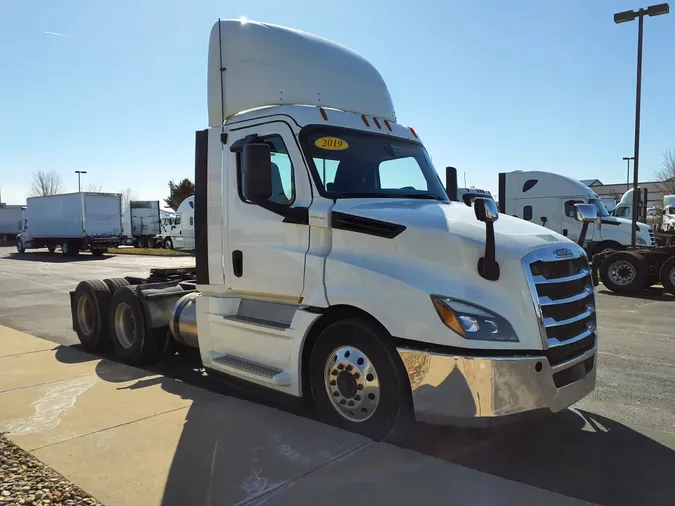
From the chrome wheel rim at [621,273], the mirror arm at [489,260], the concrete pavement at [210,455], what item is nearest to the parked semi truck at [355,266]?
the mirror arm at [489,260]

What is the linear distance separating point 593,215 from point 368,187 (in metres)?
2.00

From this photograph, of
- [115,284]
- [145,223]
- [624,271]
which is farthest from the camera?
[145,223]

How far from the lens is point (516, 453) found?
4332mm

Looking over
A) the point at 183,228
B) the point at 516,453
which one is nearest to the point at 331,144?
the point at 516,453

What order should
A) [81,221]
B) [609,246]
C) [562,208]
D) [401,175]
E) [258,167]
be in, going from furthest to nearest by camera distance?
1. [81,221]
2. [562,208]
3. [609,246]
4. [401,175]
5. [258,167]

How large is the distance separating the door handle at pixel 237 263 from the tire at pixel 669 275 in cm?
1162

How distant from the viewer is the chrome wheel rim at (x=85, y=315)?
315 inches

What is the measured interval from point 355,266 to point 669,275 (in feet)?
38.2

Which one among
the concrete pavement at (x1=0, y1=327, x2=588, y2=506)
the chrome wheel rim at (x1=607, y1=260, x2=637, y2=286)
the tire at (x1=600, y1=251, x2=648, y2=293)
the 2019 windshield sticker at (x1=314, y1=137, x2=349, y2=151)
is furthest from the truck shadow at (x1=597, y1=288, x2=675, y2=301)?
the concrete pavement at (x1=0, y1=327, x2=588, y2=506)

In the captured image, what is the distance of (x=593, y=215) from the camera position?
196 inches

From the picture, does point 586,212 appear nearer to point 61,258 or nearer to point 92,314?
point 92,314

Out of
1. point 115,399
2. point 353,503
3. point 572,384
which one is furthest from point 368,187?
point 115,399

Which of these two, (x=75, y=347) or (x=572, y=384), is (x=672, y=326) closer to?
(x=572, y=384)

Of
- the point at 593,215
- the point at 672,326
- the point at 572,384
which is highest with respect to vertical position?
the point at 593,215
